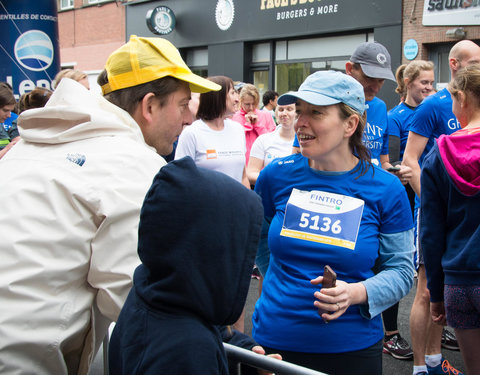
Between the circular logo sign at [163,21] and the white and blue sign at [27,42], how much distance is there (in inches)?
479

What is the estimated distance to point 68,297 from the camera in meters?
1.60

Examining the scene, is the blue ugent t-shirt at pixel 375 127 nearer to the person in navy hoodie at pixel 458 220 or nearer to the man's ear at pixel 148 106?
the person in navy hoodie at pixel 458 220

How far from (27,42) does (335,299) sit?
7.36 metres

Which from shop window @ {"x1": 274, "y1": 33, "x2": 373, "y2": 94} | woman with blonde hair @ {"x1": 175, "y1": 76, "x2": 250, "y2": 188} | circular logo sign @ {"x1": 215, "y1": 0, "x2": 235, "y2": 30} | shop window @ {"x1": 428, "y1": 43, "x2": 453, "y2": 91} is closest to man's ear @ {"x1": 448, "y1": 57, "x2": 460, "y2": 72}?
woman with blonde hair @ {"x1": 175, "y1": 76, "x2": 250, "y2": 188}

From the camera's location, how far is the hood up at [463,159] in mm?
2445

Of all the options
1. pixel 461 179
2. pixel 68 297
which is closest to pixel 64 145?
pixel 68 297

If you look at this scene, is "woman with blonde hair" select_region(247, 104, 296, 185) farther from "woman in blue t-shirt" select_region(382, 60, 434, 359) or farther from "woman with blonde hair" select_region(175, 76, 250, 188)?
"woman in blue t-shirt" select_region(382, 60, 434, 359)

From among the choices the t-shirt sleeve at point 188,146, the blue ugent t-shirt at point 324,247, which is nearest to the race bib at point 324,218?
the blue ugent t-shirt at point 324,247

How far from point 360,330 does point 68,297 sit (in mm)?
1177

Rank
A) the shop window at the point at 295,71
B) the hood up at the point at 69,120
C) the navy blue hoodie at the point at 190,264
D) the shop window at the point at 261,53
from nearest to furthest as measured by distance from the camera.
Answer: the navy blue hoodie at the point at 190,264
the hood up at the point at 69,120
the shop window at the point at 295,71
the shop window at the point at 261,53

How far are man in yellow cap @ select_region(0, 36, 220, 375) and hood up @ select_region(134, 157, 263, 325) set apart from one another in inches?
10.7

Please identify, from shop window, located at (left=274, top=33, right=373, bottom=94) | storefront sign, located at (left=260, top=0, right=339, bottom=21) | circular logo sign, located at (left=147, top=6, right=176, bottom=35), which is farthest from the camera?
circular logo sign, located at (left=147, top=6, right=176, bottom=35)

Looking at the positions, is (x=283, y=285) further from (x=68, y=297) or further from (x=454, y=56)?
(x=454, y=56)

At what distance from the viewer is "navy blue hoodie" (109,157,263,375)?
1.30m
